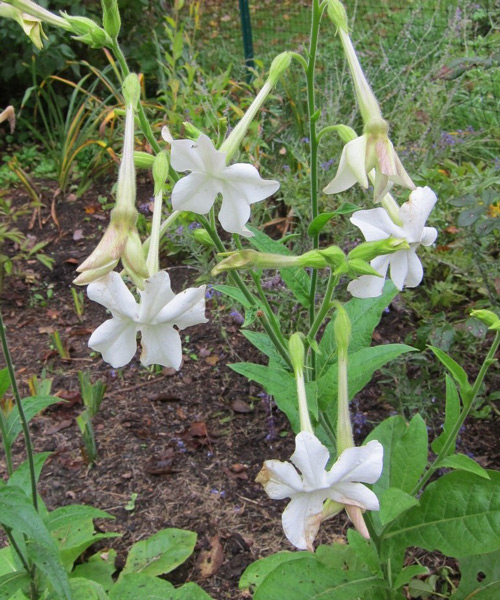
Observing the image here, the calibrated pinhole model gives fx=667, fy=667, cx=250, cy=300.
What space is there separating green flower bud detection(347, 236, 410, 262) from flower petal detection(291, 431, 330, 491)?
323mm

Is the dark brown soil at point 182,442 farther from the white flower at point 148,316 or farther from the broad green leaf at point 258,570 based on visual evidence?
the white flower at point 148,316

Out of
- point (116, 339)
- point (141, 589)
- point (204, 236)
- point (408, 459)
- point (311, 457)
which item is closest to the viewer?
point (311, 457)

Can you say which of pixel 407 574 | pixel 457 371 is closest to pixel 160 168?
pixel 457 371

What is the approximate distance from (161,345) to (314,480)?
0.33 metres

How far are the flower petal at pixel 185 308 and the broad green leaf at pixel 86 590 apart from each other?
0.99 m

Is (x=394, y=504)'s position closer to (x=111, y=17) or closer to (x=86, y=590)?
(x=86, y=590)

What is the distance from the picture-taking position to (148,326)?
42.2 inches

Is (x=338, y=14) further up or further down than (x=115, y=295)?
further up

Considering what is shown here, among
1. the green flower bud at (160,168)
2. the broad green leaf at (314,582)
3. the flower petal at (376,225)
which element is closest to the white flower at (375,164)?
the flower petal at (376,225)

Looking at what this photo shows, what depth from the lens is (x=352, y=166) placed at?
100cm

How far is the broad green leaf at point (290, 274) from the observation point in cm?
148

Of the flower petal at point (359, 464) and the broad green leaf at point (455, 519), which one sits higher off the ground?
the flower petal at point (359, 464)

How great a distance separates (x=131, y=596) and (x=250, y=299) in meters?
0.95

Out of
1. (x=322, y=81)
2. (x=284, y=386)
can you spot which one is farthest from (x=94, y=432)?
(x=322, y=81)
